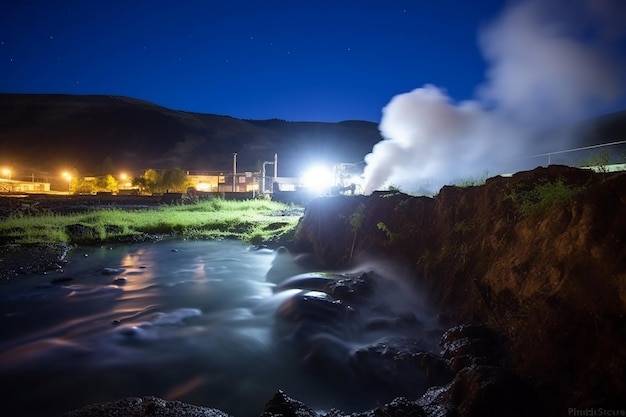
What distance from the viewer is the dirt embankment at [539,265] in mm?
3369

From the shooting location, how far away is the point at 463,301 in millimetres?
6273

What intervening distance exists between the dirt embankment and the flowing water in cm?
195

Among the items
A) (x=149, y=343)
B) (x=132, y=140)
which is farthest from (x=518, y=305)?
(x=132, y=140)

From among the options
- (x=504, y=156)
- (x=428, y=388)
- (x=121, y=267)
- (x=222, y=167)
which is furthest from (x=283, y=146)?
(x=428, y=388)

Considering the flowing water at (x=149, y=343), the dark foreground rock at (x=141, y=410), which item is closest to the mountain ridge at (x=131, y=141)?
the flowing water at (x=149, y=343)

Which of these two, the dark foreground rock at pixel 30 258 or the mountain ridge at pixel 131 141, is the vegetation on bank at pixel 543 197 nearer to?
the dark foreground rock at pixel 30 258

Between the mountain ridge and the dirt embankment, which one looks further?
the mountain ridge

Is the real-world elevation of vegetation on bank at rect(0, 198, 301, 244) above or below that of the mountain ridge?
below

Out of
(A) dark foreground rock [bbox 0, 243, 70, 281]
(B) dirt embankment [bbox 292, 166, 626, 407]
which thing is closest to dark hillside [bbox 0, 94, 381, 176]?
(A) dark foreground rock [bbox 0, 243, 70, 281]

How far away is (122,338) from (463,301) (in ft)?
19.8

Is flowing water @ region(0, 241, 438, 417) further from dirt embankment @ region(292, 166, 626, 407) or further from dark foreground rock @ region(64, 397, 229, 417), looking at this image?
dirt embankment @ region(292, 166, 626, 407)

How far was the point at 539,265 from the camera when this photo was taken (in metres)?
4.75

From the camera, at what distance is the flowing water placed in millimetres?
4855

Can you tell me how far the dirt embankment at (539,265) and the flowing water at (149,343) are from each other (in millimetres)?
1951
